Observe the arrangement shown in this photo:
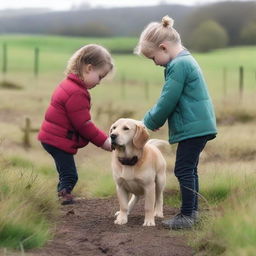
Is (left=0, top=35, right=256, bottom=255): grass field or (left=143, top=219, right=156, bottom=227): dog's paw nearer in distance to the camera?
(left=0, top=35, right=256, bottom=255): grass field

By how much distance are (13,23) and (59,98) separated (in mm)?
50742

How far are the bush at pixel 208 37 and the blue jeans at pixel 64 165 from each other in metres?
30.8

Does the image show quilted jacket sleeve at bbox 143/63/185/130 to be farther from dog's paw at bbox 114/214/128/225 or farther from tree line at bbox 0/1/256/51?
tree line at bbox 0/1/256/51

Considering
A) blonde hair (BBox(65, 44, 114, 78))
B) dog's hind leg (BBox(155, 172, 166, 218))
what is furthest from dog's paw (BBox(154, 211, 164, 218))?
blonde hair (BBox(65, 44, 114, 78))

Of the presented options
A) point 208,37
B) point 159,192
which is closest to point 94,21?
point 208,37

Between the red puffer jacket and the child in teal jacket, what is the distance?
1080mm

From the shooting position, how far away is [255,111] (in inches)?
761

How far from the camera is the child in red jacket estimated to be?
8.77m

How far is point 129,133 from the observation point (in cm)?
773

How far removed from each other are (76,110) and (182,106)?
149 cm

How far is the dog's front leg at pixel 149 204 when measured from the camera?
307 inches

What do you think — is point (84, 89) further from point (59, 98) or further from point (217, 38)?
point (217, 38)

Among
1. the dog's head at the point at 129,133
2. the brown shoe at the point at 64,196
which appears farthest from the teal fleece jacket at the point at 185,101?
the brown shoe at the point at 64,196

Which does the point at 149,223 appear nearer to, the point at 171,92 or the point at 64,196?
the point at 171,92
